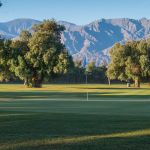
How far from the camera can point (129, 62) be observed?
136250mm

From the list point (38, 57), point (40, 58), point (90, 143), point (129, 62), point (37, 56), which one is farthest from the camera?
point (129, 62)

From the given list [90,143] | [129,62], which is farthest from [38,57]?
[90,143]

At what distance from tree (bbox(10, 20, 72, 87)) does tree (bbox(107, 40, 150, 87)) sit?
2973 cm

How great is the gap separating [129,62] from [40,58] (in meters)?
34.9

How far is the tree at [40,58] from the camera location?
4183 inches

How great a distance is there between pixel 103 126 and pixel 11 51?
3695 inches

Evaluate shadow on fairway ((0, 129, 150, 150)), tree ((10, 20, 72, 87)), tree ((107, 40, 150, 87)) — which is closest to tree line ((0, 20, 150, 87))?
tree ((10, 20, 72, 87))

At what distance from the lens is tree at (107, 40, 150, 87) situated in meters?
136

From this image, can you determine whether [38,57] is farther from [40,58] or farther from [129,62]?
[129,62]

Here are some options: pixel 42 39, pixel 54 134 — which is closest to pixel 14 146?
pixel 54 134

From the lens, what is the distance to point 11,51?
112 meters

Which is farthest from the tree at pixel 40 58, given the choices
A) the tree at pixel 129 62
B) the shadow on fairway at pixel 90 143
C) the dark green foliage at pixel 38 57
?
the shadow on fairway at pixel 90 143

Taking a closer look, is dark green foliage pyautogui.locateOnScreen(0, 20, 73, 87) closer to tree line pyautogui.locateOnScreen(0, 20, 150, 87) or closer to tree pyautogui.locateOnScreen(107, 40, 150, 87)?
tree line pyautogui.locateOnScreen(0, 20, 150, 87)

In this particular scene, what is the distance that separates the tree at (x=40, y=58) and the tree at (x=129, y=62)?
29.7 meters
